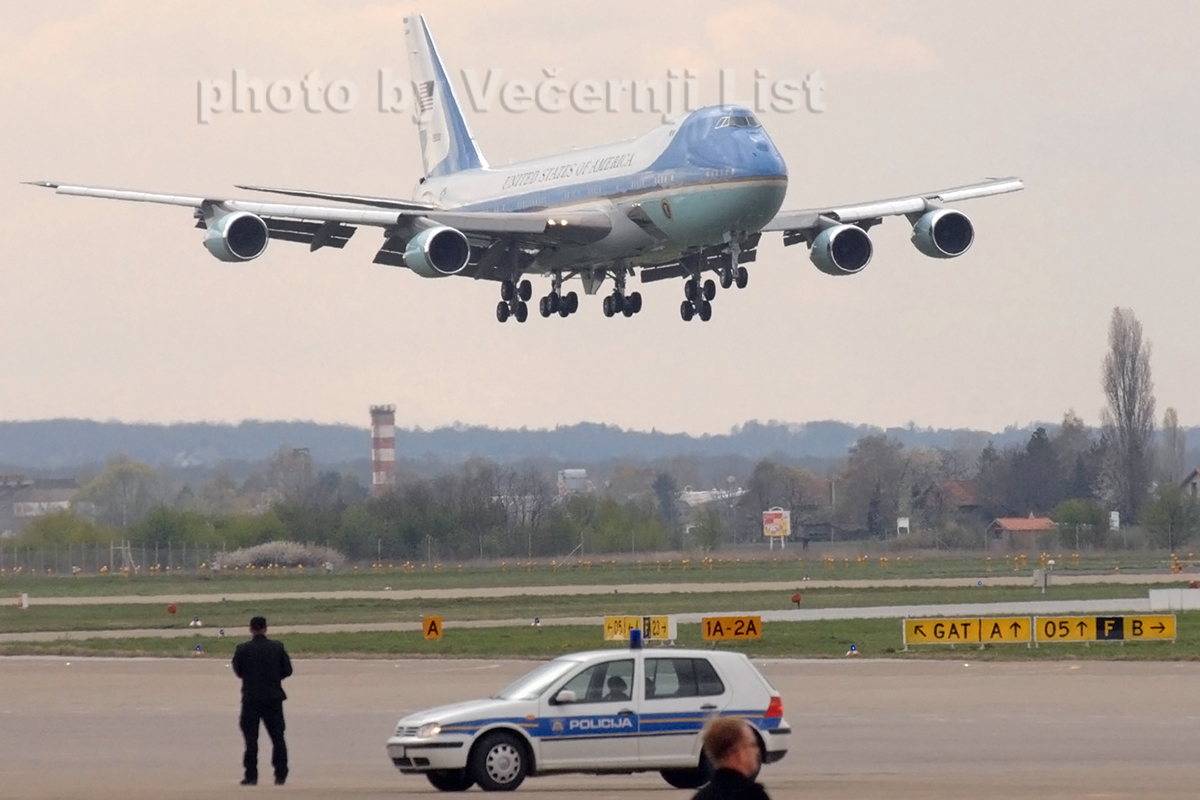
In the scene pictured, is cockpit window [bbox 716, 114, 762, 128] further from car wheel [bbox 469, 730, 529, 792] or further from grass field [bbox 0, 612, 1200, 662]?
car wheel [bbox 469, 730, 529, 792]

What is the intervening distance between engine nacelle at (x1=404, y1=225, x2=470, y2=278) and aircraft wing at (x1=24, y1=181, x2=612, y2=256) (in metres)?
0.69

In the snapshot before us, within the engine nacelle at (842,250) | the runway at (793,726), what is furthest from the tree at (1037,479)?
the runway at (793,726)

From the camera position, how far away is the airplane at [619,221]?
4884 cm

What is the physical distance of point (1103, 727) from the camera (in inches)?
1201

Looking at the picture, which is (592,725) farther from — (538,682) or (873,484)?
(873,484)

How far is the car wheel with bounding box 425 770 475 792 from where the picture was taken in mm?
24281

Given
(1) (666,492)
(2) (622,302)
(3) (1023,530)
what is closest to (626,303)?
(2) (622,302)

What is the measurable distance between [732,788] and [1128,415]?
119274 mm

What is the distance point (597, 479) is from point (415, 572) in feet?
287

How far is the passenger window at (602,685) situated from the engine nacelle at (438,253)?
28.8 meters

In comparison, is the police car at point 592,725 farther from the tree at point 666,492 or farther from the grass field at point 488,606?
the tree at point 666,492

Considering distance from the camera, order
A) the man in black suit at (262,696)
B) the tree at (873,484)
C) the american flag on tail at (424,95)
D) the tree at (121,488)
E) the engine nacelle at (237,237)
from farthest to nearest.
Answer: the tree at (121,488)
the tree at (873,484)
the american flag on tail at (424,95)
the engine nacelle at (237,237)
the man in black suit at (262,696)

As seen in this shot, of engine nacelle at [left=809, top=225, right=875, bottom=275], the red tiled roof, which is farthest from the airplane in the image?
the red tiled roof

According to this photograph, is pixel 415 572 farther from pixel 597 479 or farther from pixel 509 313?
pixel 597 479
